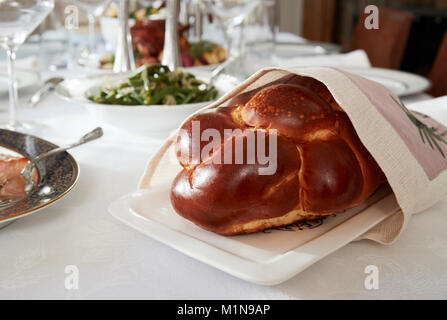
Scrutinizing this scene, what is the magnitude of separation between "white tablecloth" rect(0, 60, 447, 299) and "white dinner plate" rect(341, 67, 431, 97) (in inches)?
24.3

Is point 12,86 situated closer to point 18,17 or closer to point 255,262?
point 18,17

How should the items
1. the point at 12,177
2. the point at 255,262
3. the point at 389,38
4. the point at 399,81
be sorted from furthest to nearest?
the point at 389,38
the point at 399,81
the point at 12,177
the point at 255,262

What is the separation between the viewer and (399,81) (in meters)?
1.35

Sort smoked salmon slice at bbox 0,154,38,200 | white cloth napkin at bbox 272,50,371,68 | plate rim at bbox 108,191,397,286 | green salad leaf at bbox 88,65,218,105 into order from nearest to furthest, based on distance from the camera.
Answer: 1. plate rim at bbox 108,191,397,286
2. smoked salmon slice at bbox 0,154,38,200
3. green salad leaf at bbox 88,65,218,105
4. white cloth napkin at bbox 272,50,371,68

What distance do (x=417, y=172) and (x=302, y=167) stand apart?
0.50 ft

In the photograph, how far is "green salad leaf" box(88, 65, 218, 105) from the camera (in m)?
1.01

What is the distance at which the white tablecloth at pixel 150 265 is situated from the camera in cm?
50

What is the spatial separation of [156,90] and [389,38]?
1750mm

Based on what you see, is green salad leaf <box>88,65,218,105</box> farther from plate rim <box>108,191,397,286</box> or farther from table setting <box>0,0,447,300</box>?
plate rim <box>108,191,397,286</box>

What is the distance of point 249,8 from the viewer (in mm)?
1651

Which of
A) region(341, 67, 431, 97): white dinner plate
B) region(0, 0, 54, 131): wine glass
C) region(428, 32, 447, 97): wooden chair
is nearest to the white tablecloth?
region(0, 0, 54, 131): wine glass

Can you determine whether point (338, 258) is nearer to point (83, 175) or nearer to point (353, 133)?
point (353, 133)

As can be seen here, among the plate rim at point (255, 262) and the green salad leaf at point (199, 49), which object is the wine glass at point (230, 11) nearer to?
the green salad leaf at point (199, 49)

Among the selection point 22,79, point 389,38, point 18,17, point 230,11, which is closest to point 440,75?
point 389,38
